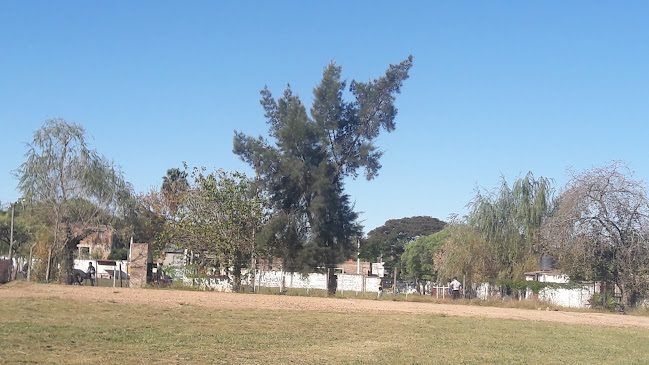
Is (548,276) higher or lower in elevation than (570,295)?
higher

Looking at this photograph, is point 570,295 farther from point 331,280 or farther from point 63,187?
point 63,187

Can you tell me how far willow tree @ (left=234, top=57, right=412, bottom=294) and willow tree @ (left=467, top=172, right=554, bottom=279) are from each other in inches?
344

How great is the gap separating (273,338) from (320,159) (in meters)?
29.4

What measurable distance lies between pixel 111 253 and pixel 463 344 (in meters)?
56.6

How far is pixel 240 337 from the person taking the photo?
47.7ft

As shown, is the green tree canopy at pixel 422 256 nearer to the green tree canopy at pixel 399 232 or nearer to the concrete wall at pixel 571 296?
the green tree canopy at pixel 399 232

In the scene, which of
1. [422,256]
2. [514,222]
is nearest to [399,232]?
[422,256]

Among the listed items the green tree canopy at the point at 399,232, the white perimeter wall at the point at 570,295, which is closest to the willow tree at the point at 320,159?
the white perimeter wall at the point at 570,295

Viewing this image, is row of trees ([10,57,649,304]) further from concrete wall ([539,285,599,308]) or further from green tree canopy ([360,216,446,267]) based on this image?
green tree canopy ([360,216,446,267])

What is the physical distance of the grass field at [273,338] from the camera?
11.8 meters

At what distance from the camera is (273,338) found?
48.4ft

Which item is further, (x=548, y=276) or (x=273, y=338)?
(x=548, y=276)

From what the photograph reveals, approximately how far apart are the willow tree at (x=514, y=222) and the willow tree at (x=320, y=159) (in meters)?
8.74

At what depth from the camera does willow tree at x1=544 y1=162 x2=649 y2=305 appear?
35.3 m
